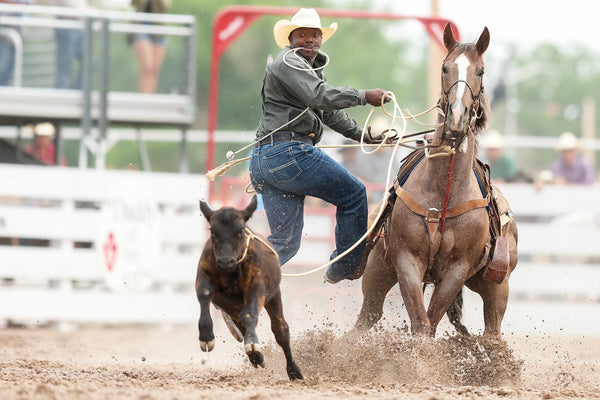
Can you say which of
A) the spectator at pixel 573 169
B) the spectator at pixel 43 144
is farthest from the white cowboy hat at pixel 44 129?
the spectator at pixel 573 169

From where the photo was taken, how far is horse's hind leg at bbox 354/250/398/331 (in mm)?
6660

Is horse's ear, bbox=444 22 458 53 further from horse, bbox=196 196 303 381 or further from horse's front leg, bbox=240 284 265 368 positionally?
horse's front leg, bbox=240 284 265 368

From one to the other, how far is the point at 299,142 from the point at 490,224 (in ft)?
4.38

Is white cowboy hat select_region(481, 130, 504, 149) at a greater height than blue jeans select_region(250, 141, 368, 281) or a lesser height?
lesser

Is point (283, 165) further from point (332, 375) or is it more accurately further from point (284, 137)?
point (332, 375)

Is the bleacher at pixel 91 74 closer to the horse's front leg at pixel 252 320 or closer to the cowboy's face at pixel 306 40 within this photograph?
the cowboy's face at pixel 306 40

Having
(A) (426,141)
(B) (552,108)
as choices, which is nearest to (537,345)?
(A) (426,141)

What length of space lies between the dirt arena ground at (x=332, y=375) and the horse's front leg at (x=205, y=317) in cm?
25

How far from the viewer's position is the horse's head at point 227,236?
5137 millimetres

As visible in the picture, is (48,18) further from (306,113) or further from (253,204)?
(253,204)

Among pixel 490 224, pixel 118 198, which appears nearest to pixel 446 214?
pixel 490 224

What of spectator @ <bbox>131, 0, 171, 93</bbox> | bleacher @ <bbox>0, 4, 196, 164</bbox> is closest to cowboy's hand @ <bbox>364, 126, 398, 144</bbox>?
bleacher @ <bbox>0, 4, 196, 164</bbox>

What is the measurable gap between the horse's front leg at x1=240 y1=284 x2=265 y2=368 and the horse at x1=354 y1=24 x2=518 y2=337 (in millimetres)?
1016

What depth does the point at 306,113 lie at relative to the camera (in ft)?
20.3
